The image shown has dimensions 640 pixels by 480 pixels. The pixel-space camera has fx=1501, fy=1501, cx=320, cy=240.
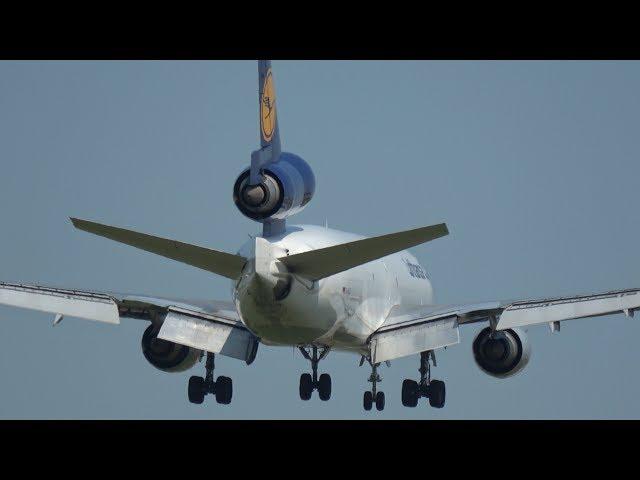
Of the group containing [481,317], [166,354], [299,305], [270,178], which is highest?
[270,178]

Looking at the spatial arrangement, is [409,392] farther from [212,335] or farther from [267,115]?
[267,115]

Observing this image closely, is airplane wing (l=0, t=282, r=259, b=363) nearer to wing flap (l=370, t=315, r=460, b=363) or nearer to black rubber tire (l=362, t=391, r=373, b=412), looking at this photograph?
wing flap (l=370, t=315, r=460, b=363)

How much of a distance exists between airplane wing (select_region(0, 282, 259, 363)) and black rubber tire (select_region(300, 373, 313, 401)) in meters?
3.92

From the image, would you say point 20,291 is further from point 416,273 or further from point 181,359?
point 416,273

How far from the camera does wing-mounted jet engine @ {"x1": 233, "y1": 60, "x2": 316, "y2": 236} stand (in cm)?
3447

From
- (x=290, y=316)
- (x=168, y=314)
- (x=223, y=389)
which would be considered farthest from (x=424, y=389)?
(x=290, y=316)

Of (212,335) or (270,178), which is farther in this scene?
(212,335)

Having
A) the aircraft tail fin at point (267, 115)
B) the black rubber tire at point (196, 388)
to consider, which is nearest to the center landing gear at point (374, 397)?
the black rubber tire at point (196, 388)

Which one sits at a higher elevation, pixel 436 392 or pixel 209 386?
pixel 436 392

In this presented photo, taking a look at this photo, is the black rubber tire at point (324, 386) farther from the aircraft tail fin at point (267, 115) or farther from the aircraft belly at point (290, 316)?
the aircraft tail fin at point (267, 115)

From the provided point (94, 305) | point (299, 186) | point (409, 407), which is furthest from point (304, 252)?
point (409, 407)

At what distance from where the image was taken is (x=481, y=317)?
42.3 m

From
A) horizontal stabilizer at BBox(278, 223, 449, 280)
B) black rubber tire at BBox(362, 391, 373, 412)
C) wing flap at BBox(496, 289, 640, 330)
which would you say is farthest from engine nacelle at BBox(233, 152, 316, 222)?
black rubber tire at BBox(362, 391, 373, 412)

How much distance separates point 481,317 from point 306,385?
5.72 metres
